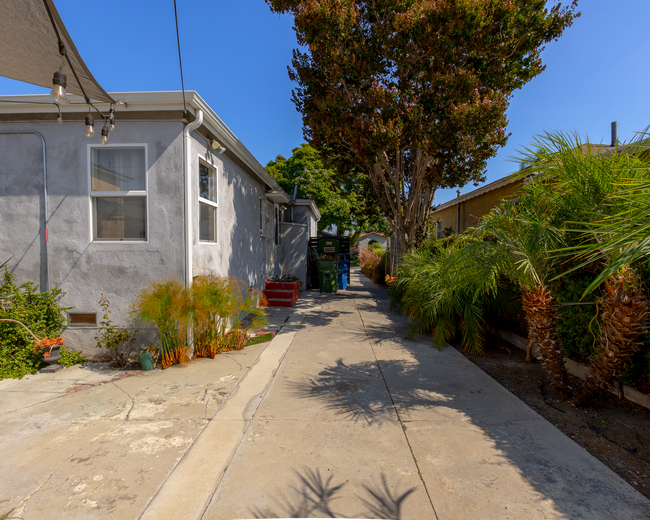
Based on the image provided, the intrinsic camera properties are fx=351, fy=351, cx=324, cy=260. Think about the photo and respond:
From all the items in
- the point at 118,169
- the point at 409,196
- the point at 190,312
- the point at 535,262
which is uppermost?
the point at 409,196

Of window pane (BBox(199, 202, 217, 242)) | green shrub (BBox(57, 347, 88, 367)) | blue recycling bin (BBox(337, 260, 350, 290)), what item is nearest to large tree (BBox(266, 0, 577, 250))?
window pane (BBox(199, 202, 217, 242))

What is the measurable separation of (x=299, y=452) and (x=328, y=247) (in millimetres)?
11719

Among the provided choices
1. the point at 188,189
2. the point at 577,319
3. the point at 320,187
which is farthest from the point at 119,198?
the point at 320,187

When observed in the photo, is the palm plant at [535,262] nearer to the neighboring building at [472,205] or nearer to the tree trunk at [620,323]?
the tree trunk at [620,323]

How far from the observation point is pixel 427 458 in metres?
2.92

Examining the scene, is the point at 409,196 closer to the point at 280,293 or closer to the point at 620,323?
the point at 280,293

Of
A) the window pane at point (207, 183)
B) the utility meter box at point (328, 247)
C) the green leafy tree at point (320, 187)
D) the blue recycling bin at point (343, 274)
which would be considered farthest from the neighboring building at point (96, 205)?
the green leafy tree at point (320, 187)

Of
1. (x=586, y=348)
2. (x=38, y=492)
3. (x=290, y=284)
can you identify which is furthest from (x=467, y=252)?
(x=290, y=284)

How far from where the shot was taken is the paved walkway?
2379mm

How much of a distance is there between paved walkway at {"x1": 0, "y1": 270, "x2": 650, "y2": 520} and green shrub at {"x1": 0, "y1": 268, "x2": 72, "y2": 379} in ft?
1.74

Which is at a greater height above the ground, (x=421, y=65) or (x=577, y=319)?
(x=421, y=65)

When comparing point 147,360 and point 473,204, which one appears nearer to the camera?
point 147,360

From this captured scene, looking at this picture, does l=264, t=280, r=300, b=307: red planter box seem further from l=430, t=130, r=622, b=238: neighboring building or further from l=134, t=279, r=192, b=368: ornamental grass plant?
l=430, t=130, r=622, b=238: neighboring building

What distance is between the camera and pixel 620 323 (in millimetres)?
3193
